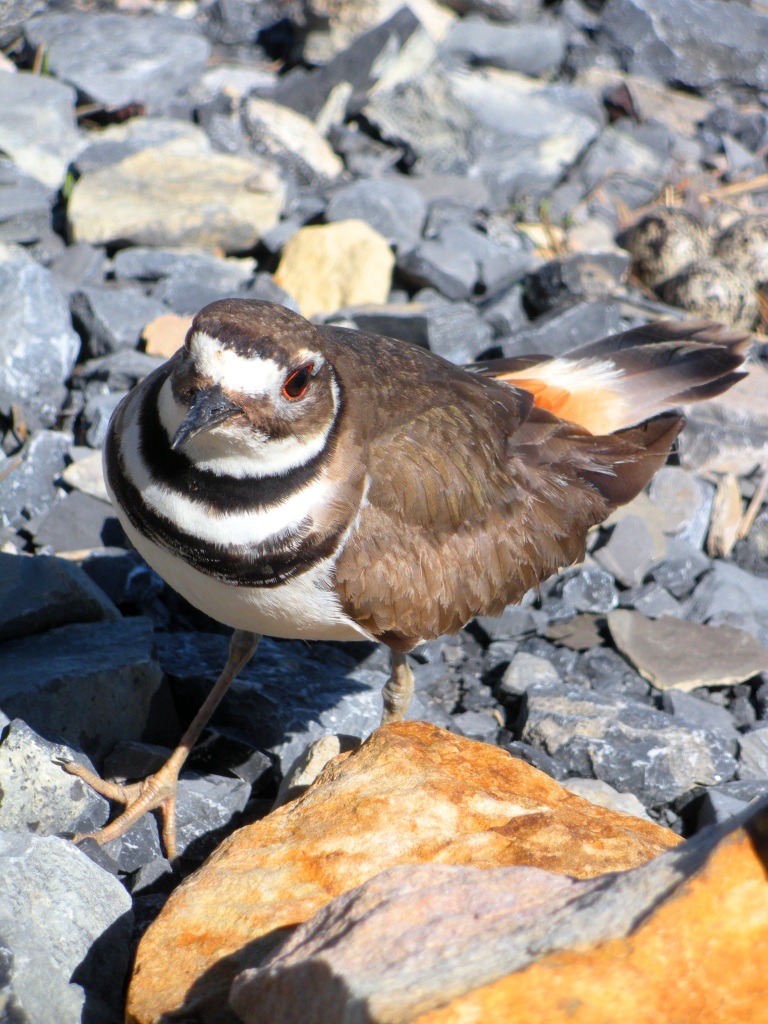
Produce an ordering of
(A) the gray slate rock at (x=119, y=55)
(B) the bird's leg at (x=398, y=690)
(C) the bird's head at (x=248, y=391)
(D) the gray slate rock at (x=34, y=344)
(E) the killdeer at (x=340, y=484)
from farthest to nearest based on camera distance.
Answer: (A) the gray slate rock at (x=119, y=55)
(D) the gray slate rock at (x=34, y=344)
(B) the bird's leg at (x=398, y=690)
(E) the killdeer at (x=340, y=484)
(C) the bird's head at (x=248, y=391)

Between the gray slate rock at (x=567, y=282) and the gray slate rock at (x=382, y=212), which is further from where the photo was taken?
the gray slate rock at (x=382, y=212)

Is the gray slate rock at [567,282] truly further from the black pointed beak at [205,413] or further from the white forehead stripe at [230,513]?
the black pointed beak at [205,413]

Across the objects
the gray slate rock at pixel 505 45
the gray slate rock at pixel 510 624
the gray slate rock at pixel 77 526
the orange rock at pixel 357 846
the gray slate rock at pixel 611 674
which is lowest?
the gray slate rock at pixel 611 674

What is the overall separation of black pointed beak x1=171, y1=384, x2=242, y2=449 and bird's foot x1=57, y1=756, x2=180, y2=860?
138 cm

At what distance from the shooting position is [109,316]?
6359mm

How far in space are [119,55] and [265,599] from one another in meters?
6.61

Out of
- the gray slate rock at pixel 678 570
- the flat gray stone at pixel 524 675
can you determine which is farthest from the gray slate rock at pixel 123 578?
the gray slate rock at pixel 678 570

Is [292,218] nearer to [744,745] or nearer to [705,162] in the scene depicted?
[705,162]

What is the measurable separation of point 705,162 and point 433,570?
277 inches

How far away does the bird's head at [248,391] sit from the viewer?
10.9 ft

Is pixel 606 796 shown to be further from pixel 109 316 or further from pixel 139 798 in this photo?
pixel 109 316

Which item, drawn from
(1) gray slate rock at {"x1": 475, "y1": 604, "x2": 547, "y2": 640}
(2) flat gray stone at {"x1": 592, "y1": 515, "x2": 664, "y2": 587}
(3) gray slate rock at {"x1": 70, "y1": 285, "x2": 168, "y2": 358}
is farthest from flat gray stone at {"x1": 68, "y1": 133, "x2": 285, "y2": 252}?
(1) gray slate rock at {"x1": 475, "y1": 604, "x2": 547, "y2": 640}

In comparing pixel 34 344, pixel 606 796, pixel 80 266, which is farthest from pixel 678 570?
pixel 80 266

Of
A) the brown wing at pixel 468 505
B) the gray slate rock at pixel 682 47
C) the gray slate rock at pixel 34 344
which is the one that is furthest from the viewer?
the gray slate rock at pixel 682 47
